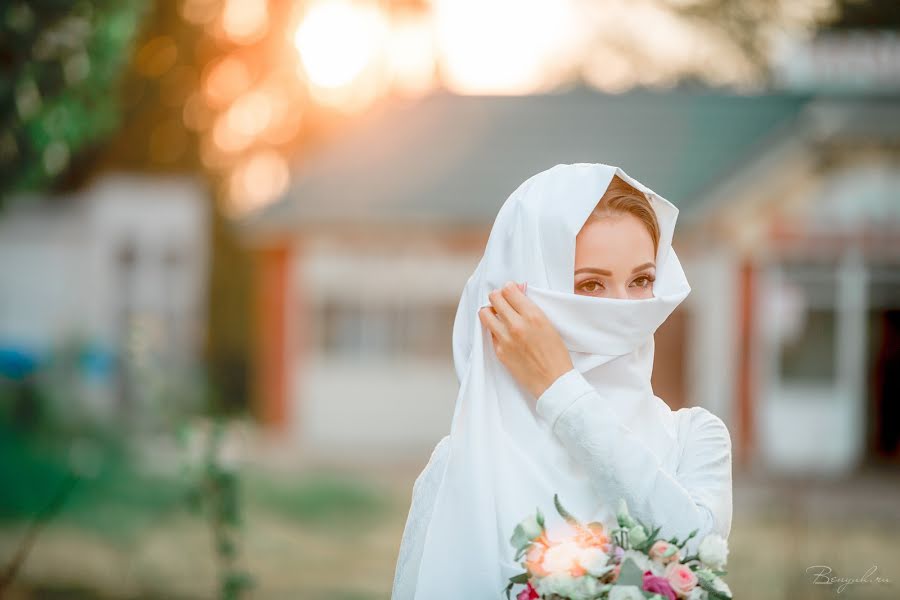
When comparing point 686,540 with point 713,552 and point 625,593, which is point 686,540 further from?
point 625,593

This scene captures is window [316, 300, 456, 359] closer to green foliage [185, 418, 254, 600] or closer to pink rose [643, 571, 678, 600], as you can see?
green foliage [185, 418, 254, 600]

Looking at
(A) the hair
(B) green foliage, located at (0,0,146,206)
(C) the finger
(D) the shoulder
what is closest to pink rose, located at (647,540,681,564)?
(D) the shoulder

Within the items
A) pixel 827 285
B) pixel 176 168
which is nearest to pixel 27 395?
pixel 176 168

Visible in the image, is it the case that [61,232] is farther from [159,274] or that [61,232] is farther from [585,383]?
[585,383]

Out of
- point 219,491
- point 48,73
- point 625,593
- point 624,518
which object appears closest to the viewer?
point 625,593

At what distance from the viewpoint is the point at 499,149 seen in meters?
17.3

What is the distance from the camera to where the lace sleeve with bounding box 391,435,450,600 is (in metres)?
2.16

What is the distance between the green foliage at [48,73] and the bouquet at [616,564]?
13.7 feet

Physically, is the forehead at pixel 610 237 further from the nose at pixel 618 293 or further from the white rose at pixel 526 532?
the white rose at pixel 526 532

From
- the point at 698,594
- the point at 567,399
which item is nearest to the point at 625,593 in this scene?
the point at 698,594

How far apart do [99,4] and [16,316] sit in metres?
12.6

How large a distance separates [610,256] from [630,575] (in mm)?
590

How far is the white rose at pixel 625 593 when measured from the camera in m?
1.73

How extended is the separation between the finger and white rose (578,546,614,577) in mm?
425
